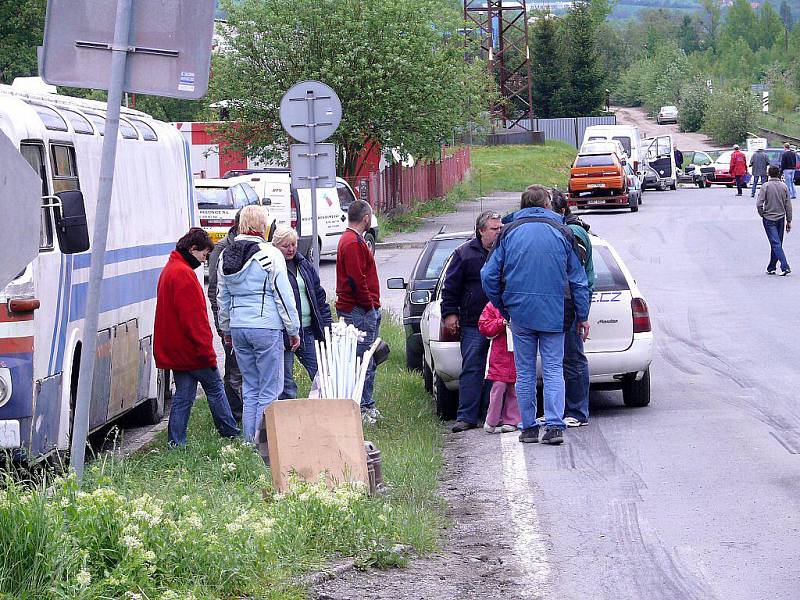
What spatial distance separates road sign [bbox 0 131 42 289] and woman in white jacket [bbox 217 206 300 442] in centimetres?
448

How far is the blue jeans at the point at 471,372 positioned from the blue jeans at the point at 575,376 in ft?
2.17

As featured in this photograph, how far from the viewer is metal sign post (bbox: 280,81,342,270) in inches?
518

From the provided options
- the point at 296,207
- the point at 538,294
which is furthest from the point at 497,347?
the point at 296,207

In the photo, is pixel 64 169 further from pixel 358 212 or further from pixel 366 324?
pixel 366 324

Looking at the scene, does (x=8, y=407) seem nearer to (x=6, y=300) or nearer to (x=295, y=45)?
(x=6, y=300)

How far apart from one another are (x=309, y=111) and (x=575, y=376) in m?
4.54

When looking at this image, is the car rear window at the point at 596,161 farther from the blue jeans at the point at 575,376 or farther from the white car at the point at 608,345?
the blue jeans at the point at 575,376

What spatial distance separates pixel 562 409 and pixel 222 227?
15564 millimetres

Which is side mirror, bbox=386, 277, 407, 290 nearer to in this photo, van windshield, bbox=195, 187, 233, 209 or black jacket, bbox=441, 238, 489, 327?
black jacket, bbox=441, 238, 489, 327

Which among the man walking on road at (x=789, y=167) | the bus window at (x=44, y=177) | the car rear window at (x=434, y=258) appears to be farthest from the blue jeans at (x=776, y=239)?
the man walking on road at (x=789, y=167)

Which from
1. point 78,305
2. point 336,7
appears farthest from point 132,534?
point 336,7

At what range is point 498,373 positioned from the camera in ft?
33.3

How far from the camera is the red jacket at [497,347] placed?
10.1m

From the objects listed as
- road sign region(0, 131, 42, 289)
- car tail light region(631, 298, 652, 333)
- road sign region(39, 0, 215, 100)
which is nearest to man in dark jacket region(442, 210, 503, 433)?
car tail light region(631, 298, 652, 333)
